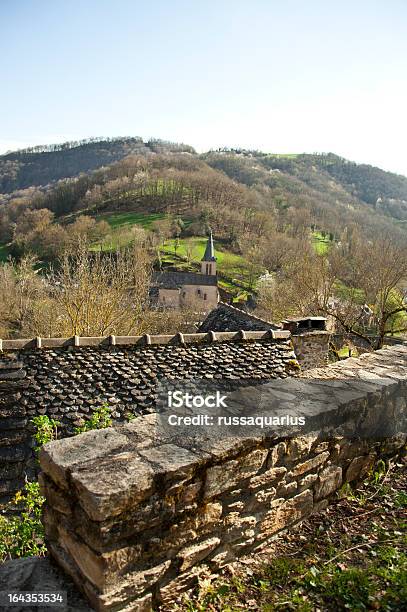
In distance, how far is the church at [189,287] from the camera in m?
42.1

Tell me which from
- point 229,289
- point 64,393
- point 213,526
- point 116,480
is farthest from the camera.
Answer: point 229,289

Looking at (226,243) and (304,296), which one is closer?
(304,296)

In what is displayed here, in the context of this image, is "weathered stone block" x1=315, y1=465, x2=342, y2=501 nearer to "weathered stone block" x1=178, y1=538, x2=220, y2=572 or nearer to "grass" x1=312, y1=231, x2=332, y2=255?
"weathered stone block" x1=178, y1=538, x2=220, y2=572

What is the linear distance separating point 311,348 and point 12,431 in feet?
29.7

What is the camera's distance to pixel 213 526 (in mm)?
2219

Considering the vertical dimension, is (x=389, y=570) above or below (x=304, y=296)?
above

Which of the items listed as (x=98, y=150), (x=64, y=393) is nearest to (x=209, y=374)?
(x=64, y=393)

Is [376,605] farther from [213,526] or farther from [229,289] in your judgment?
[229,289]

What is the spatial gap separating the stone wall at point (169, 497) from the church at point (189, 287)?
3683 centimetres

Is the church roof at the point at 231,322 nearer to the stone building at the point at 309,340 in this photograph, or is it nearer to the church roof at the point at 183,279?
the stone building at the point at 309,340

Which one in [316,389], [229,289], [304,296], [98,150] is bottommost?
[229,289]

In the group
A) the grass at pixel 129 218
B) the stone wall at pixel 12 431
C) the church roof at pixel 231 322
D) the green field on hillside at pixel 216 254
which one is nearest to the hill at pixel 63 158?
the grass at pixel 129 218

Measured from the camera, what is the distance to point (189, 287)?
154 ft

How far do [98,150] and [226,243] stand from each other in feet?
267
